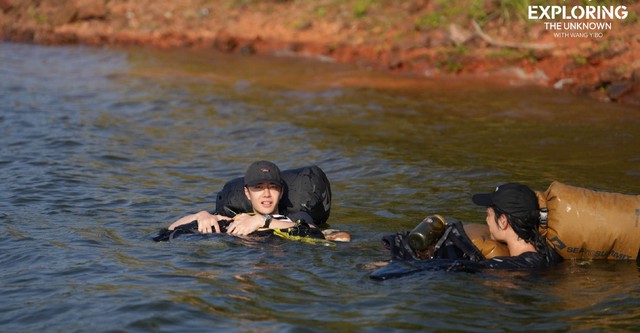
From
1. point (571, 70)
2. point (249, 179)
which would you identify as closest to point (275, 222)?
point (249, 179)

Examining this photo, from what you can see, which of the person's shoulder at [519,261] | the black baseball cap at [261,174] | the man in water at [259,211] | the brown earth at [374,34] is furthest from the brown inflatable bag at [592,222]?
the brown earth at [374,34]

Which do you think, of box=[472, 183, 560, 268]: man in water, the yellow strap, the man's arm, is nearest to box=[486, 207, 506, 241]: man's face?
box=[472, 183, 560, 268]: man in water

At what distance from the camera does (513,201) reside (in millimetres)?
7762

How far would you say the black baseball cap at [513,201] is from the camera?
776cm

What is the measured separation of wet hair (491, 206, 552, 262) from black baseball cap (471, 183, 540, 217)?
31mm

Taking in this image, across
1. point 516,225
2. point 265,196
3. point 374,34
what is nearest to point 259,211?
point 265,196

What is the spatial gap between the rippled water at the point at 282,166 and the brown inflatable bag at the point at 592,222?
0.76 feet

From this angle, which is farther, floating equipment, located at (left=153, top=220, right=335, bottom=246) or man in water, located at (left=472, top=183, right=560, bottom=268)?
floating equipment, located at (left=153, top=220, right=335, bottom=246)

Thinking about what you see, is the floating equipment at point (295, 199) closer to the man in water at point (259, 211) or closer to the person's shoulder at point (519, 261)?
the man in water at point (259, 211)

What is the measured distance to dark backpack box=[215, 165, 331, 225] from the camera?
952 centimetres

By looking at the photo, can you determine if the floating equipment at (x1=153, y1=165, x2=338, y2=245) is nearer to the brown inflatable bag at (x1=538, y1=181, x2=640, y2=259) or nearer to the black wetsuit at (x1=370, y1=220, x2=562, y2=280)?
the black wetsuit at (x1=370, y1=220, x2=562, y2=280)

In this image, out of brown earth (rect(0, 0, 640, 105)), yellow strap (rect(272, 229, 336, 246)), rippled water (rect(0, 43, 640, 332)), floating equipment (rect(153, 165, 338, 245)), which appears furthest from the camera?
brown earth (rect(0, 0, 640, 105))

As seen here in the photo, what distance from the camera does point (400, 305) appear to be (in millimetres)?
7238

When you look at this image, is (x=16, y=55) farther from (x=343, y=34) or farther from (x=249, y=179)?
(x=249, y=179)
